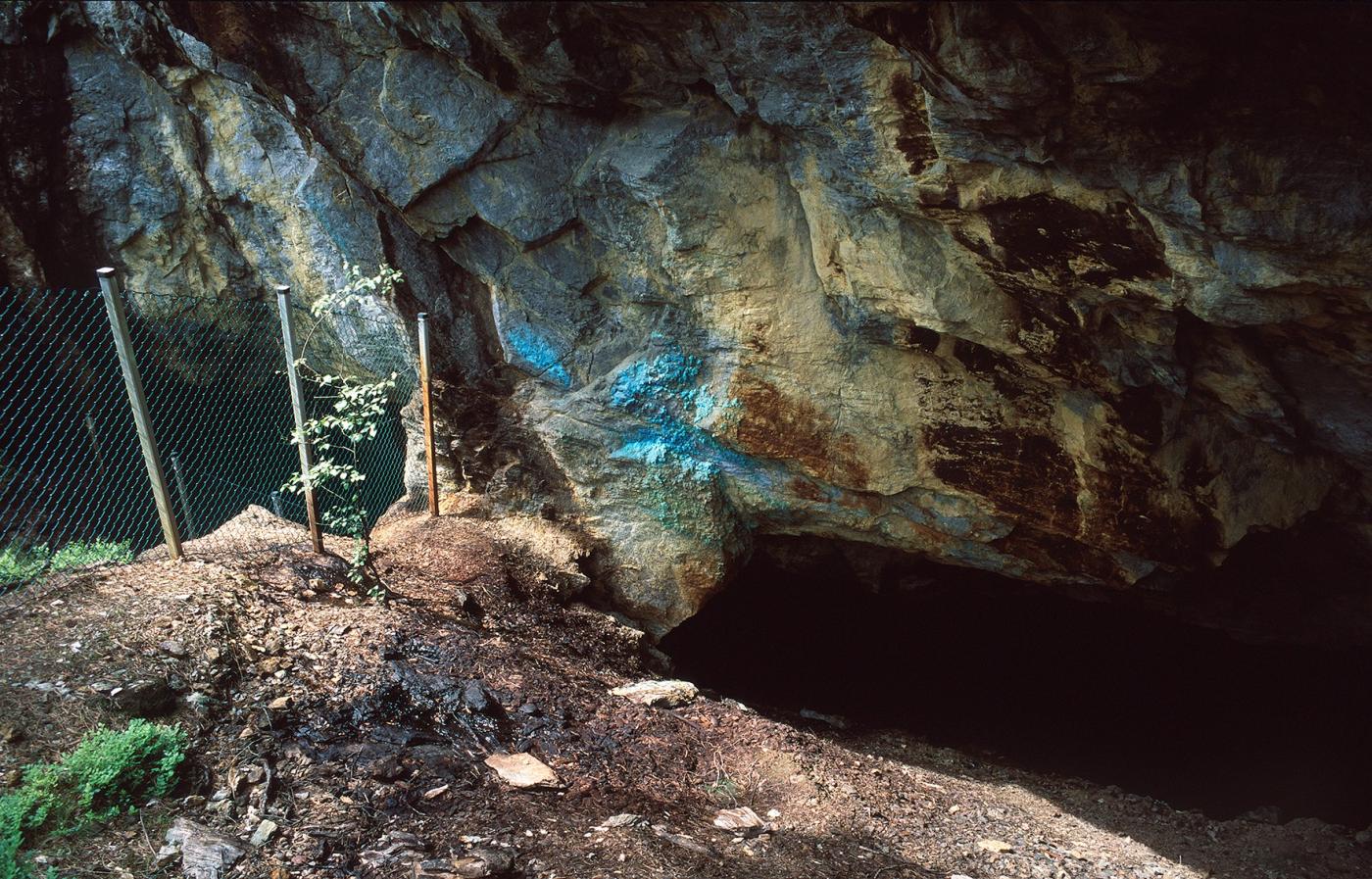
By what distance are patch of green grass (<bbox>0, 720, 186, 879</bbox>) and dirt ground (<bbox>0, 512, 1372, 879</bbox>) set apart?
0.07 meters

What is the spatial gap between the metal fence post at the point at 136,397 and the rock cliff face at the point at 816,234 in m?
2.13

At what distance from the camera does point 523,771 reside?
11.7 feet

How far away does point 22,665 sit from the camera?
3.30 meters

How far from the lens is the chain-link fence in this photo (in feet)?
23.4

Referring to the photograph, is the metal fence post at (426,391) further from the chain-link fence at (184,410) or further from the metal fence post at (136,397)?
the metal fence post at (136,397)

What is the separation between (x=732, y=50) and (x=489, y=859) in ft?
11.7

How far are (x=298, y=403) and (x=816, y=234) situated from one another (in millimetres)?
2955

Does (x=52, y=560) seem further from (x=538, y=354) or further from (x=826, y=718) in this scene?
(x=826, y=718)

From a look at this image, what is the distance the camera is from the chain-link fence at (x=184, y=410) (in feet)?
23.4

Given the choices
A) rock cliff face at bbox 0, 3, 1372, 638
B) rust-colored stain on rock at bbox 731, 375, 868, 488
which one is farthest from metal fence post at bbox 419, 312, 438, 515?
rust-colored stain on rock at bbox 731, 375, 868, 488

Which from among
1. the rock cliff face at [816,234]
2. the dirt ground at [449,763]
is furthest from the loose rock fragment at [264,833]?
the rock cliff face at [816,234]

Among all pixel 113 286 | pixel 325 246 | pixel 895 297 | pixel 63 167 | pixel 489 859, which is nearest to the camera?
pixel 489 859

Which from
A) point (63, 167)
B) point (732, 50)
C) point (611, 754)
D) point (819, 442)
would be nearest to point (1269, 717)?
point (819, 442)

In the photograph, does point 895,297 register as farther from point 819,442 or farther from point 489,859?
point 489,859
